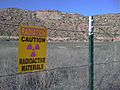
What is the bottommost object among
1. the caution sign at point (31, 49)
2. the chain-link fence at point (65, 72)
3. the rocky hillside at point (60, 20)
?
the chain-link fence at point (65, 72)

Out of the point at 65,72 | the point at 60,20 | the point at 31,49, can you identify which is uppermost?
the point at 60,20

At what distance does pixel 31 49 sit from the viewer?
5.56 meters

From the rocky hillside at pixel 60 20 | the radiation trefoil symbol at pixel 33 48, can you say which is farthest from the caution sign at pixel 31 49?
the rocky hillside at pixel 60 20

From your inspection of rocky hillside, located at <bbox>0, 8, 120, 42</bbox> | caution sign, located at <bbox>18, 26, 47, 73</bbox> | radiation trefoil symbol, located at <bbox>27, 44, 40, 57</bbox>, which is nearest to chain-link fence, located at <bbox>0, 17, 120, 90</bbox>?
caution sign, located at <bbox>18, 26, 47, 73</bbox>

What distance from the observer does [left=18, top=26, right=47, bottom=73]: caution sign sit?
5402 mm

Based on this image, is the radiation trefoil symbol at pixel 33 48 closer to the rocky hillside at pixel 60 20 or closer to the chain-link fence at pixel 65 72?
the chain-link fence at pixel 65 72

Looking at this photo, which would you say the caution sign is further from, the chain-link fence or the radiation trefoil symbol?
the chain-link fence

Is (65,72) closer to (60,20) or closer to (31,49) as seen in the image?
(31,49)

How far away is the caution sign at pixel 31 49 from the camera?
5.40 metres

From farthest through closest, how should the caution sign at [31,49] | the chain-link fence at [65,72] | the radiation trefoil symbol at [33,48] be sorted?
the chain-link fence at [65,72]
the radiation trefoil symbol at [33,48]
the caution sign at [31,49]

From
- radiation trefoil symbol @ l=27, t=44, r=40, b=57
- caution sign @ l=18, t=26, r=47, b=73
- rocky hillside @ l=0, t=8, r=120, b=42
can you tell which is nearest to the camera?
caution sign @ l=18, t=26, r=47, b=73

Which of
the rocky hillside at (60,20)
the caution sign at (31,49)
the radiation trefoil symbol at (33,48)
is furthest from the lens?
the rocky hillside at (60,20)

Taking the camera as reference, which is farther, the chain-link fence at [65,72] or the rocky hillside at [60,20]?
the rocky hillside at [60,20]

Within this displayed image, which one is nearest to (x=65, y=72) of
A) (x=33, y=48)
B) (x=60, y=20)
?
(x=33, y=48)
